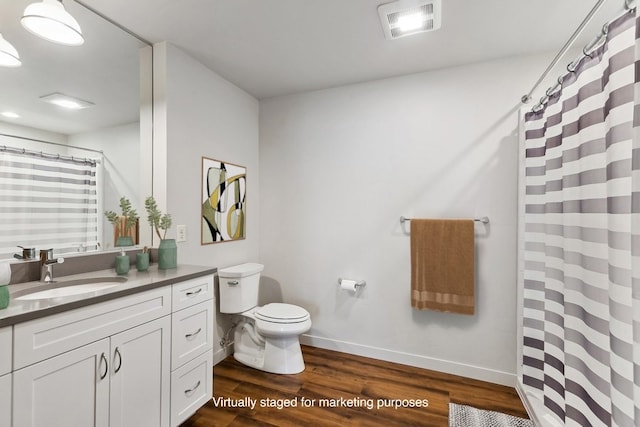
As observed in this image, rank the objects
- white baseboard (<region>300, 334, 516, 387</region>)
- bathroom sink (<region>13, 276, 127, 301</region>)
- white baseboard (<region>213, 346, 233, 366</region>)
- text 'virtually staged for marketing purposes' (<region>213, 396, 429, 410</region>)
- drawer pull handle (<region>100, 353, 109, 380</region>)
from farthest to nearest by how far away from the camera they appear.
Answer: white baseboard (<region>213, 346, 233, 366</region>) → white baseboard (<region>300, 334, 516, 387</region>) → text 'virtually staged for marketing purposes' (<region>213, 396, 429, 410</region>) → bathroom sink (<region>13, 276, 127, 301</region>) → drawer pull handle (<region>100, 353, 109, 380</region>)

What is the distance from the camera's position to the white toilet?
2.30m

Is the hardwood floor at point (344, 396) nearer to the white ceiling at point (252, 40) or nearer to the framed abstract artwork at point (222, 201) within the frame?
the framed abstract artwork at point (222, 201)

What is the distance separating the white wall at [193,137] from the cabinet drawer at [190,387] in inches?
26.4

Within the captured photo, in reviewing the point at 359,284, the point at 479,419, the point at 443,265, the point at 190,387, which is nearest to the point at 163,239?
the point at 190,387

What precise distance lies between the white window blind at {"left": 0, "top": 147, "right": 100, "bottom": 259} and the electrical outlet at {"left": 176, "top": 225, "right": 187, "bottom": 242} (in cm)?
47

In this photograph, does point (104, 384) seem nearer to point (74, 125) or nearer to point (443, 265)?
point (74, 125)

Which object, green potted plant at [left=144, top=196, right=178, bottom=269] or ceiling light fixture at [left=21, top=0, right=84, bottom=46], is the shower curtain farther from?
ceiling light fixture at [left=21, top=0, right=84, bottom=46]

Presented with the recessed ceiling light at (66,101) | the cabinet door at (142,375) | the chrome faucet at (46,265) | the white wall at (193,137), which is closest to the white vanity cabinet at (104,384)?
the cabinet door at (142,375)

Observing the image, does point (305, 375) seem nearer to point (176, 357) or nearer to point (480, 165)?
point (176, 357)

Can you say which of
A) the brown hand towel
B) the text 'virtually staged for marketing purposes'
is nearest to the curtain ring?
the brown hand towel

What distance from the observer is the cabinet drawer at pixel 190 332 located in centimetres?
160

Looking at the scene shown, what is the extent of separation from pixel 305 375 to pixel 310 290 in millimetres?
736

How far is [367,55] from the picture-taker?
218cm

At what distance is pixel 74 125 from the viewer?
1706mm
